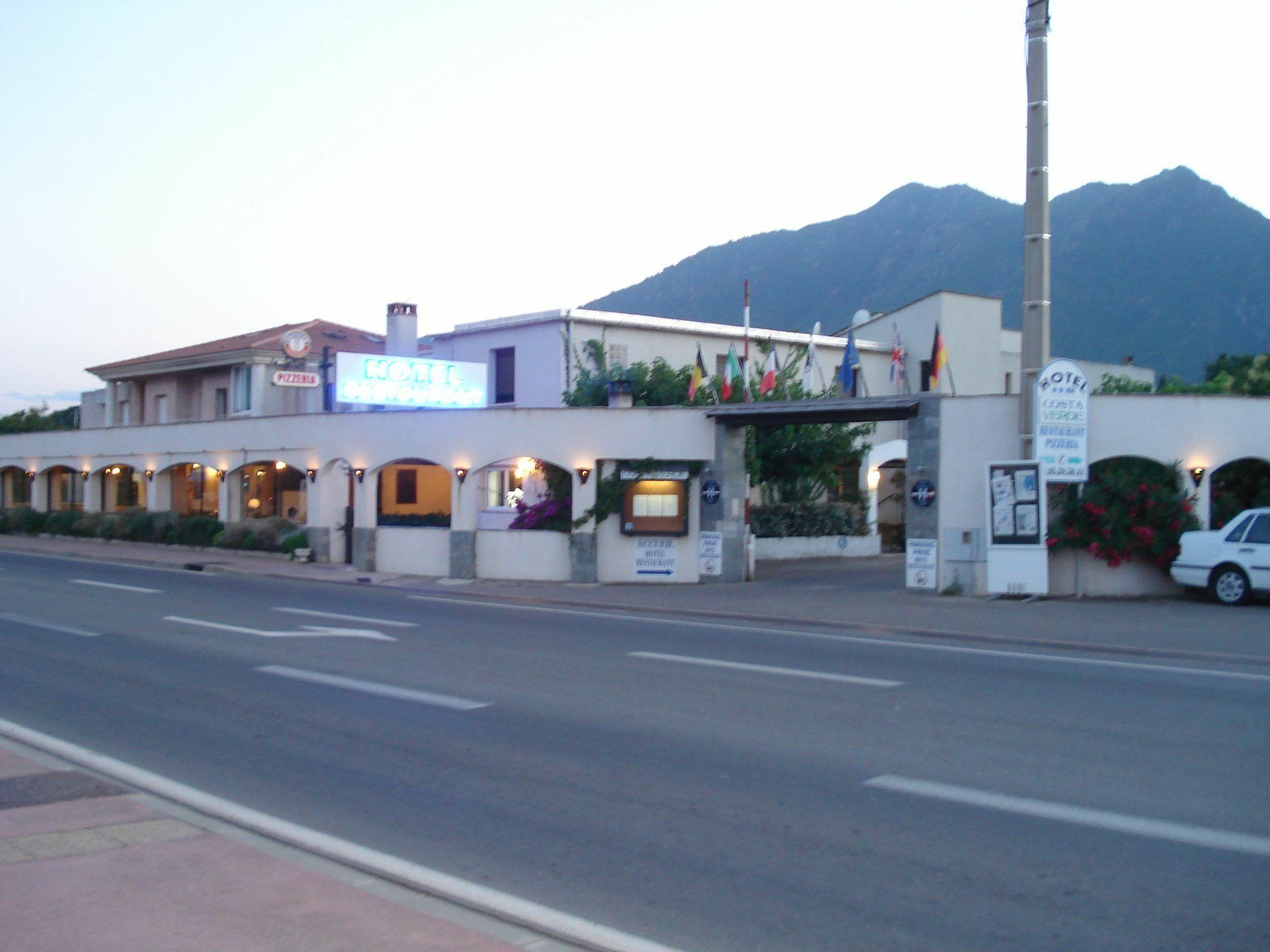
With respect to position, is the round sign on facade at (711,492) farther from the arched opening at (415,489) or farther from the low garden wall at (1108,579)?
the arched opening at (415,489)

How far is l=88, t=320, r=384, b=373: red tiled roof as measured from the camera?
139 ft

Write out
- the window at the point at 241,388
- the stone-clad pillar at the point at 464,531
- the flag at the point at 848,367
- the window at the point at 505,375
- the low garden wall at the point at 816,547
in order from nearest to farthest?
the flag at the point at 848,367
the stone-clad pillar at the point at 464,531
the low garden wall at the point at 816,547
the window at the point at 505,375
the window at the point at 241,388

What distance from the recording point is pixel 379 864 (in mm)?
5840

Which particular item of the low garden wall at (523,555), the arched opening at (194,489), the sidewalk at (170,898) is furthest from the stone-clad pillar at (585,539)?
the arched opening at (194,489)

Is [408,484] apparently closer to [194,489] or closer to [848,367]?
[194,489]

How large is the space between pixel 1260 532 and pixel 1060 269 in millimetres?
117143

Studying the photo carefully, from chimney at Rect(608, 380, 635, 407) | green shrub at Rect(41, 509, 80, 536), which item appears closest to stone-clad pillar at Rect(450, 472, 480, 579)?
chimney at Rect(608, 380, 635, 407)

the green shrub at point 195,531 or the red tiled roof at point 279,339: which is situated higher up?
A: the red tiled roof at point 279,339

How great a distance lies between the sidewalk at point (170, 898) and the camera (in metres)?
4.77

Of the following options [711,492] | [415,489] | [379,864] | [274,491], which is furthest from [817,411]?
[274,491]

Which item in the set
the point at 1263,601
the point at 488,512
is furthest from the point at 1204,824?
the point at 488,512

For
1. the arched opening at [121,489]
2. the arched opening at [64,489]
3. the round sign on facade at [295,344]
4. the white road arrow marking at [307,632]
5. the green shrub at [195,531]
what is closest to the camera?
the white road arrow marking at [307,632]

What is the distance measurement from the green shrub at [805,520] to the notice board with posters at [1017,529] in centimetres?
1192

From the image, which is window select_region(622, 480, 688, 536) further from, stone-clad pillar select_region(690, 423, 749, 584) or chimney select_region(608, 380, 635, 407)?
chimney select_region(608, 380, 635, 407)
